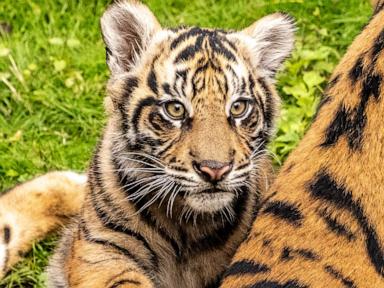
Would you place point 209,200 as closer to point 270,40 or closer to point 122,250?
point 122,250

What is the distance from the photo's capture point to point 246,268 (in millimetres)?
2814

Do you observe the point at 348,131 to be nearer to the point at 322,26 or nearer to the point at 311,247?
the point at 311,247

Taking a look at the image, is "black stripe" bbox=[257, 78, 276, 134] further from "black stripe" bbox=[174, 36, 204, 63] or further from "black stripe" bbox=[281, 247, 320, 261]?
"black stripe" bbox=[281, 247, 320, 261]

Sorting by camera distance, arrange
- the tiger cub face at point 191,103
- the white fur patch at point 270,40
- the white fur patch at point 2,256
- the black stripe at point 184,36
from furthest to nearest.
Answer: the white fur patch at point 2,256, the white fur patch at point 270,40, the black stripe at point 184,36, the tiger cub face at point 191,103

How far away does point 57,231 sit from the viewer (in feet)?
15.8

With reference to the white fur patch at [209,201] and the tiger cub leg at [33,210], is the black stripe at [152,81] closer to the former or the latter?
the white fur patch at [209,201]

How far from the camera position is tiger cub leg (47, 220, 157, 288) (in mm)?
3596

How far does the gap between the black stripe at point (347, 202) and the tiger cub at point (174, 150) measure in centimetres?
61

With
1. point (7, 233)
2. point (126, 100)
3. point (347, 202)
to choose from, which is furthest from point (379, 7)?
point (7, 233)

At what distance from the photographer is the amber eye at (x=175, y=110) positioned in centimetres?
351

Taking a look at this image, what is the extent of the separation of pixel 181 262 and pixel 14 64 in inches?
95.5

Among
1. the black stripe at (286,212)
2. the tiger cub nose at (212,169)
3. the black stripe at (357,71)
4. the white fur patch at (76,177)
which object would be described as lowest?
the white fur patch at (76,177)

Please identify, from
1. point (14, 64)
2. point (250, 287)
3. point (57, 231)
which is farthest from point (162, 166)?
point (14, 64)

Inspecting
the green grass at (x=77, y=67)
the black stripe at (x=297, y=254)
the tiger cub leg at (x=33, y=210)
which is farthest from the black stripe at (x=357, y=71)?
the green grass at (x=77, y=67)
